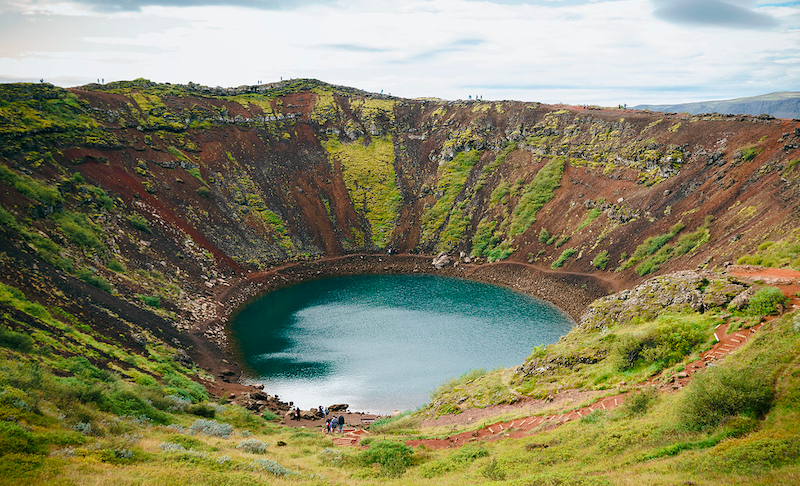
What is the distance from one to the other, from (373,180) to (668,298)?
225 feet

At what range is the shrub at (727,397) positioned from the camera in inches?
601

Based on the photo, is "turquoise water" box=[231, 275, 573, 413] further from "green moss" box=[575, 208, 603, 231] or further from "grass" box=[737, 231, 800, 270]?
"grass" box=[737, 231, 800, 270]

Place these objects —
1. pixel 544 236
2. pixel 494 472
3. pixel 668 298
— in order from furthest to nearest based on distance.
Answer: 1. pixel 544 236
2. pixel 668 298
3. pixel 494 472

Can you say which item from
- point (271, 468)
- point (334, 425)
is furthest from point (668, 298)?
point (271, 468)

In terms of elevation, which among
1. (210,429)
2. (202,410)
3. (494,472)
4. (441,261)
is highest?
(441,261)

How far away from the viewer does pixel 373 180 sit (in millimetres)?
93750

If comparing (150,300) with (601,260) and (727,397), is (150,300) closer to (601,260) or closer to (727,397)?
(727,397)

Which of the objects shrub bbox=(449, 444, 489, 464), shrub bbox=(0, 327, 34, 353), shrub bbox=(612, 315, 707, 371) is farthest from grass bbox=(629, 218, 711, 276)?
shrub bbox=(0, 327, 34, 353)

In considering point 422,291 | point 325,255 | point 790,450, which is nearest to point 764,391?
point 790,450

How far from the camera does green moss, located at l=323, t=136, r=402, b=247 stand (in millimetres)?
88062

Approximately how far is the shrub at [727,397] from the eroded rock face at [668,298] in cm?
1213

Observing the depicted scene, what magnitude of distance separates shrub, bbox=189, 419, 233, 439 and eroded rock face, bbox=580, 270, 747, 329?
2514 cm

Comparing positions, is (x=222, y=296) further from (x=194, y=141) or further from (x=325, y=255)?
(x=194, y=141)

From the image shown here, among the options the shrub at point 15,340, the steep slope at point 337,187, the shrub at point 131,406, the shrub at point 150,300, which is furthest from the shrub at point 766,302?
the shrub at point 150,300
